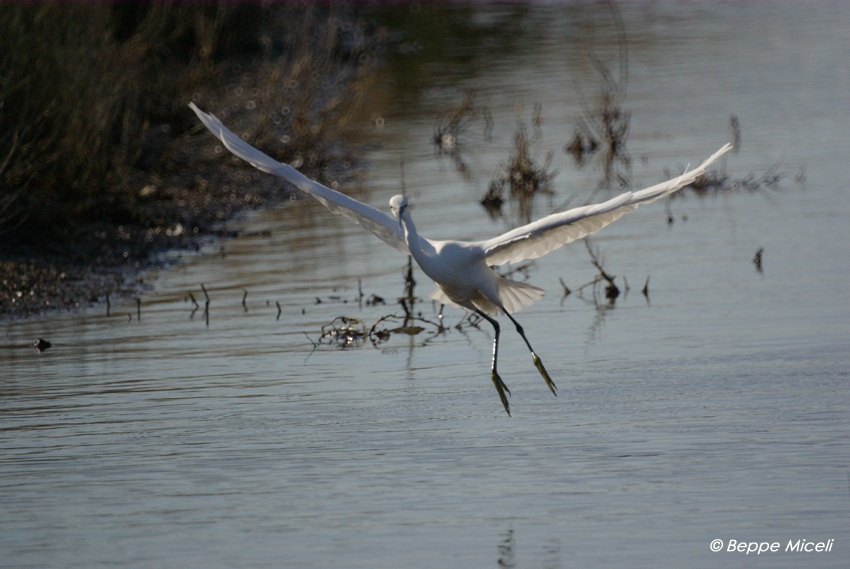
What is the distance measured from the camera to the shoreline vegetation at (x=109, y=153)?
11.7 metres

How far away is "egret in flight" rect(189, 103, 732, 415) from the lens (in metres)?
6.97

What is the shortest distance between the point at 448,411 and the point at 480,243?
122 cm

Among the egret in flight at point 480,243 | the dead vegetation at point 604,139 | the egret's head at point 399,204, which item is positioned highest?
the dead vegetation at point 604,139

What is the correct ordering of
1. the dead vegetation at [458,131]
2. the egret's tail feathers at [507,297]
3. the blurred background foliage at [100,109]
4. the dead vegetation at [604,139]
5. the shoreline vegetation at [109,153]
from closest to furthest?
the egret's tail feathers at [507,297], the shoreline vegetation at [109,153], the blurred background foliage at [100,109], the dead vegetation at [604,139], the dead vegetation at [458,131]

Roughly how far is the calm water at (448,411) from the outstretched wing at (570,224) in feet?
2.71

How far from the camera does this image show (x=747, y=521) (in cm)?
519

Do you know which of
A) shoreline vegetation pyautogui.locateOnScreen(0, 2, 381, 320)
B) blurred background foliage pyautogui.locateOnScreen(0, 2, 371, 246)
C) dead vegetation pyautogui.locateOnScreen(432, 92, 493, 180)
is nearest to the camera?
shoreline vegetation pyautogui.locateOnScreen(0, 2, 381, 320)

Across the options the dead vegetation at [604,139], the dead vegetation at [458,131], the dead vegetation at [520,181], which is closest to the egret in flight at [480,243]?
the dead vegetation at [520,181]

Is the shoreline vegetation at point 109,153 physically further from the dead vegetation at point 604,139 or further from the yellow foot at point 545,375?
the yellow foot at point 545,375

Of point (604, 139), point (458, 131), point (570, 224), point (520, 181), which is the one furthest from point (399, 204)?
point (458, 131)

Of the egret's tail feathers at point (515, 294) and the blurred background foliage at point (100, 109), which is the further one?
the blurred background foliage at point (100, 109)

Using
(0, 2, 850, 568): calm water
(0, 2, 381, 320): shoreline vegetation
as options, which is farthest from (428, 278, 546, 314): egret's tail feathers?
(0, 2, 381, 320): shoreline vegetation

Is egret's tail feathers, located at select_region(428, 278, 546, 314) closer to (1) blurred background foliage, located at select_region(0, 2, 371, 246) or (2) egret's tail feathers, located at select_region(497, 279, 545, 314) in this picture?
(2) egret's tail feathers, located at select_region(497, 279, 545, 314)

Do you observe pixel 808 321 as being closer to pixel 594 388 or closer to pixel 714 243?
pixel 594 388
